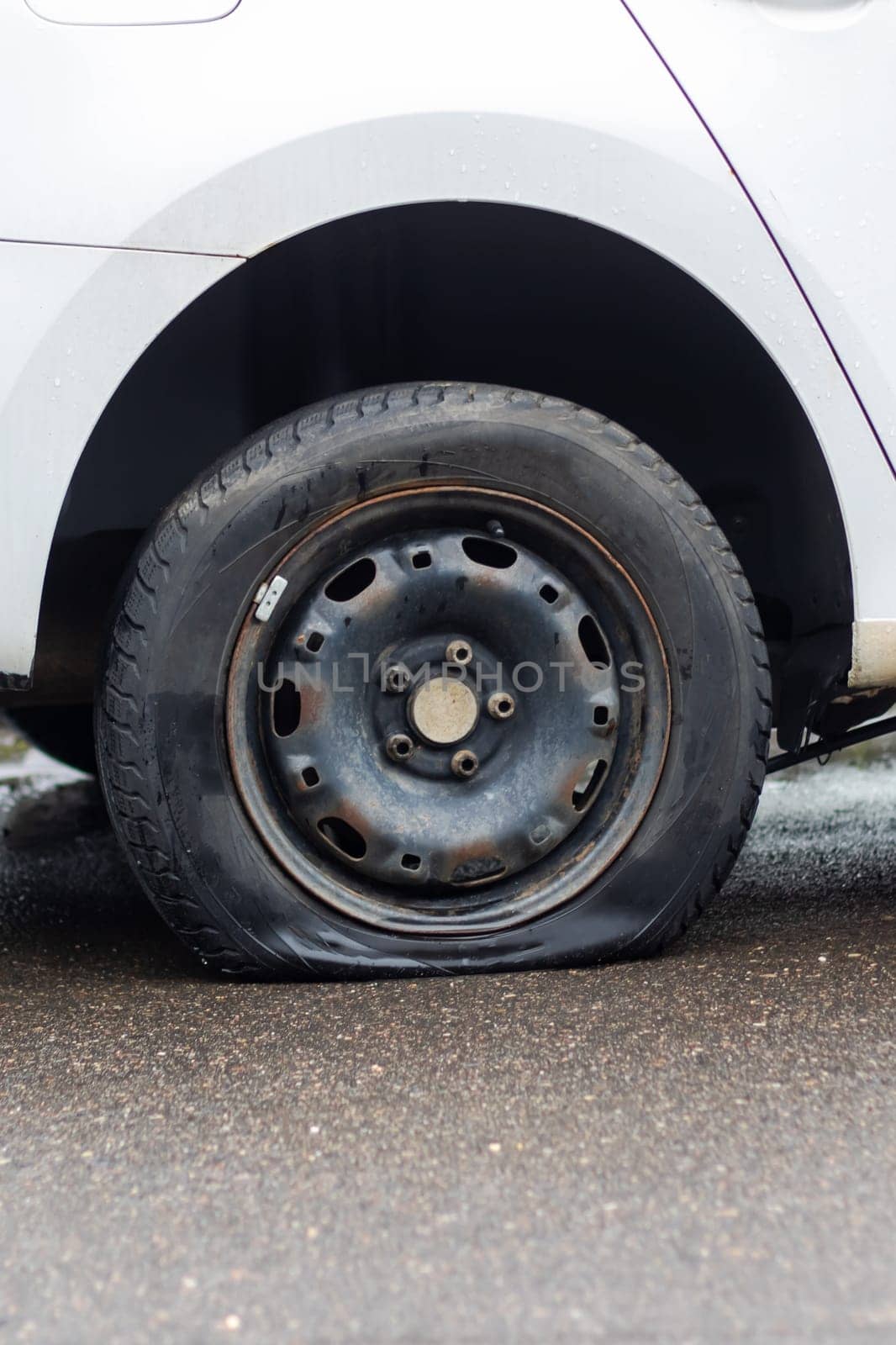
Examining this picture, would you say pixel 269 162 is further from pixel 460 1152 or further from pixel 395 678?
pixel 460 1152

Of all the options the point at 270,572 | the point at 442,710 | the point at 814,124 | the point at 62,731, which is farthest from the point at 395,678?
the point at 62,731

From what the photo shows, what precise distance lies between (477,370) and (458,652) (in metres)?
0.57

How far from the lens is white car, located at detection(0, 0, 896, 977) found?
1.46 m

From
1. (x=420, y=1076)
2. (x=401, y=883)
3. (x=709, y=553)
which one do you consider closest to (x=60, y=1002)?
(x=401, y=883)

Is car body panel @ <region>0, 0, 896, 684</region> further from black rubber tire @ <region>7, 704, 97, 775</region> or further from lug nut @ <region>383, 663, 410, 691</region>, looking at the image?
black rubber tire @ <region>7, 704, 97, 775</region>

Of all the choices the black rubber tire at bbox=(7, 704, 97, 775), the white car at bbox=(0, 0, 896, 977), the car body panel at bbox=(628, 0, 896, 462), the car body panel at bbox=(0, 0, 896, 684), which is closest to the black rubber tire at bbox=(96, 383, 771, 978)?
the white car at bbox=(0, 0, 896, 977)

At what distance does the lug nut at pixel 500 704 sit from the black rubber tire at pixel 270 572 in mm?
226

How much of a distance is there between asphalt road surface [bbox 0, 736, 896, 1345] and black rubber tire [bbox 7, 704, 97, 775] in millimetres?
1130

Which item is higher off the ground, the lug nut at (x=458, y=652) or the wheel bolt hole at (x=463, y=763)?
the lug nut at (x=458, y=652)

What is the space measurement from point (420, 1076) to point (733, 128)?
121cm

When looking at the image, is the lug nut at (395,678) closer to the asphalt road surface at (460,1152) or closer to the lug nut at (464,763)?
the lug nut at (464,763)

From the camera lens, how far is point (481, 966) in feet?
5.34

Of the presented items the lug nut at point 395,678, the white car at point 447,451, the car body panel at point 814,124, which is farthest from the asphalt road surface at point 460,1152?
the car body panel at point 814,124

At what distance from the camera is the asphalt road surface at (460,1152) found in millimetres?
899
